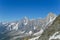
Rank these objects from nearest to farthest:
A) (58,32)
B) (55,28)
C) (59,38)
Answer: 1. (59,38)
2. (58,32)
3. (55,28)

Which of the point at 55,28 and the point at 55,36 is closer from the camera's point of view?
the point at 55,36

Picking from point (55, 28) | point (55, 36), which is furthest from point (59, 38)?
point (55, 28)

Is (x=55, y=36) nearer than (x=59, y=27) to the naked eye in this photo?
Yes

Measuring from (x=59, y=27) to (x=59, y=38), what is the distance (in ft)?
15.8

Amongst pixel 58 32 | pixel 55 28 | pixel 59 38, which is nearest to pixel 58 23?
pixel 55 28

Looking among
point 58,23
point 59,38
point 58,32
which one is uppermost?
point 58,23

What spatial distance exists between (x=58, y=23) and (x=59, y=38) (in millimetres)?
6819

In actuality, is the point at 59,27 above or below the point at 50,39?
above

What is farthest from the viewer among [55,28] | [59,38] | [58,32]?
[55,28]

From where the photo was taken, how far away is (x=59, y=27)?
102 ft

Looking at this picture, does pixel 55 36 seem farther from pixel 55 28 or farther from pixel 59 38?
pixel 55 28

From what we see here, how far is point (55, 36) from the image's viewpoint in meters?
27.9

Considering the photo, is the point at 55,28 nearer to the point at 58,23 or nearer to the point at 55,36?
the point at 58,23

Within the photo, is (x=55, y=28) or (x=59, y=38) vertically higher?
(x=55, y=28)
